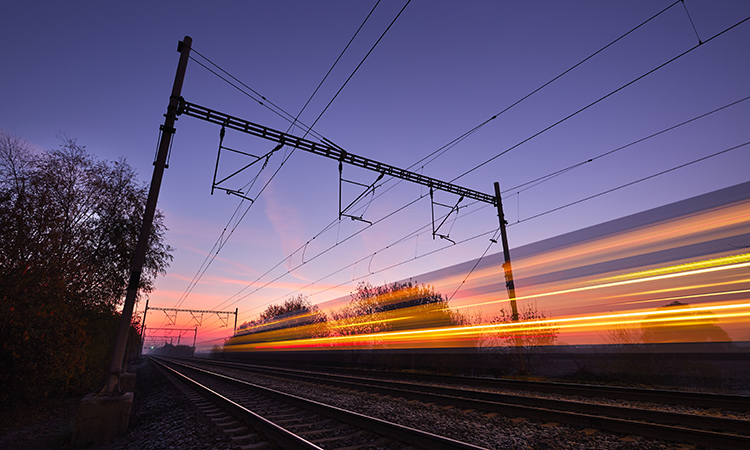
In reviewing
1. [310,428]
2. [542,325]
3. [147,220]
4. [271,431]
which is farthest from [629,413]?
[147,220]

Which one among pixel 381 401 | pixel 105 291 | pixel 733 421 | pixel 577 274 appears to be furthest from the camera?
pixel 105 291

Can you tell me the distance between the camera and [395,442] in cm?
622

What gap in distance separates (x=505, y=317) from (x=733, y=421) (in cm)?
1226

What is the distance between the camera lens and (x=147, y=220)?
940cm

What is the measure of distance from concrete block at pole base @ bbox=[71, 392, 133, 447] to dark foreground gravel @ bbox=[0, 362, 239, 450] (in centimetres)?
23

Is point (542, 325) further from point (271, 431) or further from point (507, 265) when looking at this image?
point (271, 431)

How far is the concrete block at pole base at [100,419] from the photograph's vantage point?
293 inches

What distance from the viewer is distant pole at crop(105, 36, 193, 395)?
8539 mm

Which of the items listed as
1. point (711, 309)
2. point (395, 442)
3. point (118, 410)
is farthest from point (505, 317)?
point (118, 410)

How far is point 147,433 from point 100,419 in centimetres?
103

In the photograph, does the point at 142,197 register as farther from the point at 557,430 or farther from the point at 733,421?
the point at 733,421

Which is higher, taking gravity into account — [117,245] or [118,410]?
[117,245]

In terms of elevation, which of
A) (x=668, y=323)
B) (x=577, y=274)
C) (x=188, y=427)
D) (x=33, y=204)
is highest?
(x=33, y=204)

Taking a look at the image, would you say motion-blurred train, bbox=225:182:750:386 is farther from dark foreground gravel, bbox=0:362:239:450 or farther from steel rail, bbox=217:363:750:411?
dark foreground gravel, bbox=0:362:239:450
